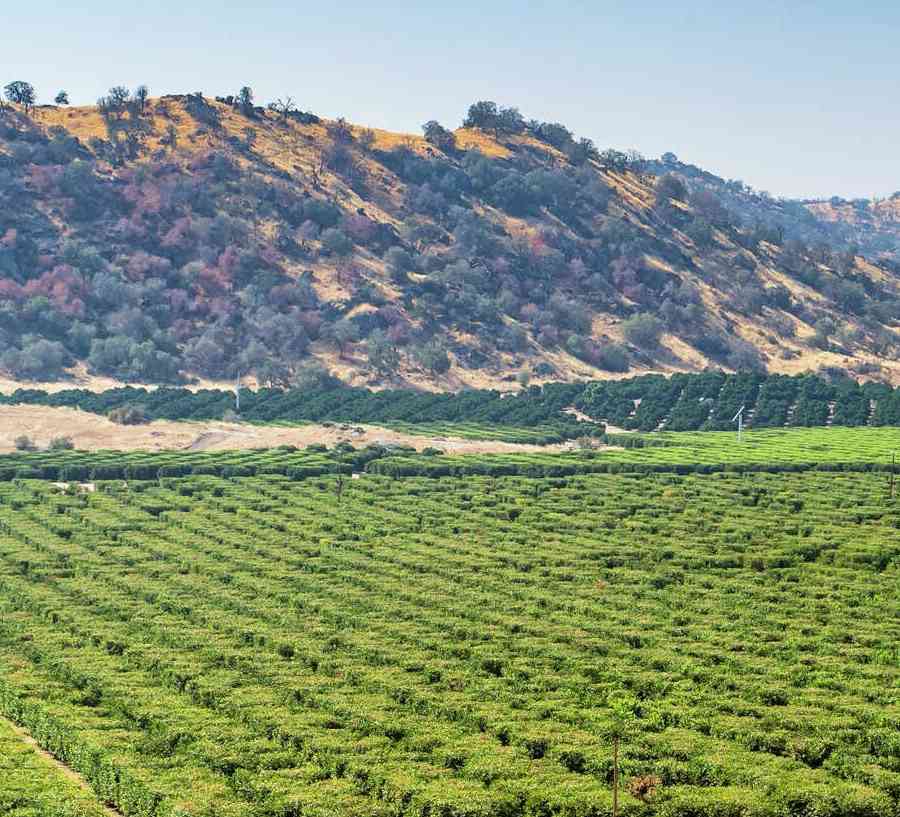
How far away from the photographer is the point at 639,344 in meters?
179

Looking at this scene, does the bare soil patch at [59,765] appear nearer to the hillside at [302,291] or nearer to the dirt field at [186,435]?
the dirt field at [186,435]

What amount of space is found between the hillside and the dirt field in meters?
25.4

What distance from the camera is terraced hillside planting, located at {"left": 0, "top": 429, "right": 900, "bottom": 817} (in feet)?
134

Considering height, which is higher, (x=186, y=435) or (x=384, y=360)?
(x=384, y=360)

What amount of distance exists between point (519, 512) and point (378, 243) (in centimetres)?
10396

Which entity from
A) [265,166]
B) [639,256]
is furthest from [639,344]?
[265,166]

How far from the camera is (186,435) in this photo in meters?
122

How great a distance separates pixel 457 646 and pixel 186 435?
69341 mm

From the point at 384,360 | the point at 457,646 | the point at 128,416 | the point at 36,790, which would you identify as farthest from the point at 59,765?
the point at 384,360

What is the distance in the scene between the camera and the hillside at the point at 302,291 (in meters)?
160

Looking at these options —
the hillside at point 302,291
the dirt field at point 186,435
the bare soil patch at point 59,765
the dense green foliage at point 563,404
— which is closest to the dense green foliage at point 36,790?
the bare soil patch at point 59,765

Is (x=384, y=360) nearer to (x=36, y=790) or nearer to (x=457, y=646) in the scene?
(x=457, y=646)

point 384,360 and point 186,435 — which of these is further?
point 384,360

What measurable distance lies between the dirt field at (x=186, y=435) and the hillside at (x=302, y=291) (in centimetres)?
2537
